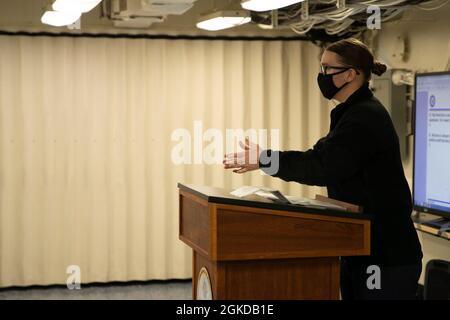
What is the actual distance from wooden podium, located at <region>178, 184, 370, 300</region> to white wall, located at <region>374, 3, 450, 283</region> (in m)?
2.58

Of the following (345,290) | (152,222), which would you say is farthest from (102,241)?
(345,290)

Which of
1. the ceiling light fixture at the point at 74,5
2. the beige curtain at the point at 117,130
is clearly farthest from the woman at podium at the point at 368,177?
the beige curtain at the point at 117,130

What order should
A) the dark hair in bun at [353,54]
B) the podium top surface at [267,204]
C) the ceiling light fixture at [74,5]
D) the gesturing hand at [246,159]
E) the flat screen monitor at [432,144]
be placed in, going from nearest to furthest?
the podium top surface at [267,204] → the gesturing hand at [246,159] → the dark hair in bun at [353,54] → the ceiling light fixture at [74,5] → the flat screen monitor at [432,144]

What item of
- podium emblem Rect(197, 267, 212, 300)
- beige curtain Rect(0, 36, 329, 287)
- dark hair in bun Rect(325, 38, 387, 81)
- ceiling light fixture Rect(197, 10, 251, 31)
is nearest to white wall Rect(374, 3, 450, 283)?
beige curtain Rect(0, 36, 329, 287)

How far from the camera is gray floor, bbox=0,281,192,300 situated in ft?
18.8

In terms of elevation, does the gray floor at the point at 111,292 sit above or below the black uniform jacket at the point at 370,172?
below

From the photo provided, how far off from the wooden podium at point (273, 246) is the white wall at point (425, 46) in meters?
2.58

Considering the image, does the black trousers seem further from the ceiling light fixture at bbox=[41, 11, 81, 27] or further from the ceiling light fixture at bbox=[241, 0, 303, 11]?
the ceiling light fixture at bbox=[41, 11, 81, 27]

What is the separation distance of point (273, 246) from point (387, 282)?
0.44 meters

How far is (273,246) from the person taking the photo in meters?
2.44

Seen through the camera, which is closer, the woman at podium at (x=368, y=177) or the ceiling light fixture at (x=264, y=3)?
the woman at podium at (x=368, y=177)

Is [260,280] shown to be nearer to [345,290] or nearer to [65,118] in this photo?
[345,290]

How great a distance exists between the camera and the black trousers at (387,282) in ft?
8.38

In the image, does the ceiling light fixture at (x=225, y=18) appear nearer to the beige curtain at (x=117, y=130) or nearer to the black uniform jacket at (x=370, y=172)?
the beige curtain at (x=117, y=130)
